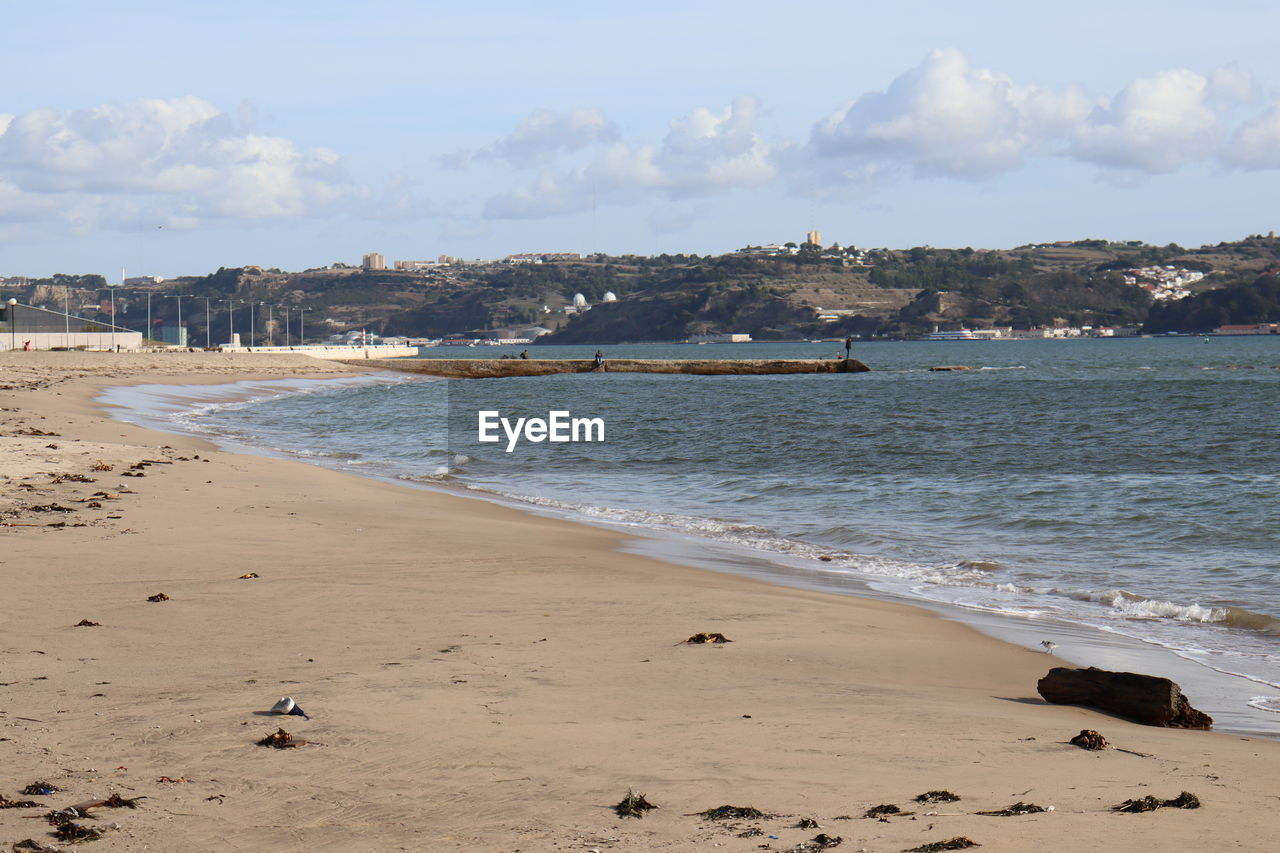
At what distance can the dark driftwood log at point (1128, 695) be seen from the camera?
7.83 meters

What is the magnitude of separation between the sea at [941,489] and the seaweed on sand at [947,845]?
389cm

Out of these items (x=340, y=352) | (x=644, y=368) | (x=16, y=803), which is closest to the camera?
(x=16, y=803)

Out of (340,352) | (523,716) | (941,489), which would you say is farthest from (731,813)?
(340,352)

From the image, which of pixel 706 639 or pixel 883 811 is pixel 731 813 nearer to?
pixel 883 811

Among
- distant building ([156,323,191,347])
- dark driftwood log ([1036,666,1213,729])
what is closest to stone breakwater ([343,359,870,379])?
distant building ([156,323,191,347])

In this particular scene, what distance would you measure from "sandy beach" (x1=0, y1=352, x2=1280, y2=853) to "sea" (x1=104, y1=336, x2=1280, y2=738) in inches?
69.5

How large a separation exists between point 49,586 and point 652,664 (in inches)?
230

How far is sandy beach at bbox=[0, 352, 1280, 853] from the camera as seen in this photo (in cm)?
543

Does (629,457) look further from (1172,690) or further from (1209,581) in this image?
(1172,690)

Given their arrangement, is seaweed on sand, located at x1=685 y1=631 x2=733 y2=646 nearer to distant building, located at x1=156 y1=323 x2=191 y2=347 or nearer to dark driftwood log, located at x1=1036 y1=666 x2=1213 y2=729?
dark driftwood log, located at x1=1036 y1=666 x2=1213 y2=729

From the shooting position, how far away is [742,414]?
53188 millimetres

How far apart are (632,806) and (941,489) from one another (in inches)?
829

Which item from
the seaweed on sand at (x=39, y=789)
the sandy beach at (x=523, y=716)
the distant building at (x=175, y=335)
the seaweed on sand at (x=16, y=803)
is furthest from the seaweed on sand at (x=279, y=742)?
the distant building at (x=175, y=335)

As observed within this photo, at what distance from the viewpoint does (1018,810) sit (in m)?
5.64
